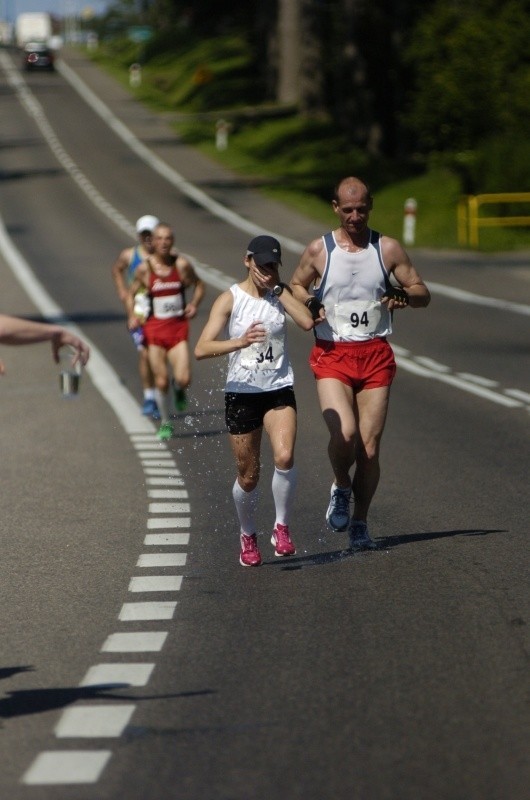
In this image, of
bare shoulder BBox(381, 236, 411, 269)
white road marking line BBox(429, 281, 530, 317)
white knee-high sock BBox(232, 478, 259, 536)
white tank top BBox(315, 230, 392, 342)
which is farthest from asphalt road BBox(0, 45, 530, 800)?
white road marking line BBox(429, 281, 530, 317)

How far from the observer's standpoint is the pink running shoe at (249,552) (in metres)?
10.0

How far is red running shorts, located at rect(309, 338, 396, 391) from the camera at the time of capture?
10.5m

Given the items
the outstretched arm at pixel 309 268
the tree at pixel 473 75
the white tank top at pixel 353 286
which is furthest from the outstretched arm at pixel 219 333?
the tree at pixel 473 75

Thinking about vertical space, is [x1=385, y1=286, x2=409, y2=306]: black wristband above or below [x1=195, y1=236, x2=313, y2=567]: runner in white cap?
above

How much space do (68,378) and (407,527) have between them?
413 cm

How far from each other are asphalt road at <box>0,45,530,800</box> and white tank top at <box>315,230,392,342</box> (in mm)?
1278

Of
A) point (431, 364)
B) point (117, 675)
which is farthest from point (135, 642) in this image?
point (431, 364)

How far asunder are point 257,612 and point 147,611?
52 cm

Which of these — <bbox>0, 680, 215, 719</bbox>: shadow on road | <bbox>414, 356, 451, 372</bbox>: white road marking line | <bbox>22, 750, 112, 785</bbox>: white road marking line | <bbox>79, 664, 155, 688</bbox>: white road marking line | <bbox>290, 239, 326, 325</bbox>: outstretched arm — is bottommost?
<bbox>414, 356, 451, 372</bbox>: white road marking line

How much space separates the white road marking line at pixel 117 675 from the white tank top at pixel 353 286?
11.0ft

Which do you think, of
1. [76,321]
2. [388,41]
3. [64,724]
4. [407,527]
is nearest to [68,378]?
[64,724]

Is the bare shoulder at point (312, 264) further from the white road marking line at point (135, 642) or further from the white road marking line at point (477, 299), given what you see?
the white road marking line at point (477, 299)

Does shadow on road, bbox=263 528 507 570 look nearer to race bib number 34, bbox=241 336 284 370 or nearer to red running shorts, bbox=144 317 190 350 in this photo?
race bib number 34, bbox=241 336 284 370

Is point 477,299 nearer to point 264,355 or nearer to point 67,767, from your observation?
point 264,355
